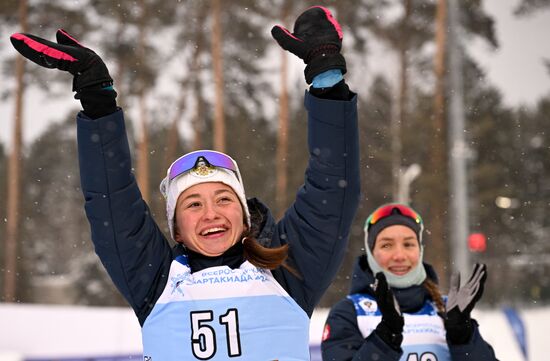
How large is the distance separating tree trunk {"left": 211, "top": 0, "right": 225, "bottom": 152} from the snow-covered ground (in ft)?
33.3

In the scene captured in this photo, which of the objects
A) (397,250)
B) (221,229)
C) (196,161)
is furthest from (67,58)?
(397,250)

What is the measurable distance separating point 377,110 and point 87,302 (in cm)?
1324

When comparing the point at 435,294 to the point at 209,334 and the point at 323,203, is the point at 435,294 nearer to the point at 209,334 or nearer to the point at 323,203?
the point at 323,203

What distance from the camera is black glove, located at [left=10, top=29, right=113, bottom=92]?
2236 millimetres

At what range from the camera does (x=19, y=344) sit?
28.2ft

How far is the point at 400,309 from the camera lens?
3.65 metres

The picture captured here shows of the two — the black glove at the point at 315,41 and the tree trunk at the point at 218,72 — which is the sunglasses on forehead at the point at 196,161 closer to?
the black glove at the point at 315,41

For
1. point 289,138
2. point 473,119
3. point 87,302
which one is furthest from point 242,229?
point 87,302

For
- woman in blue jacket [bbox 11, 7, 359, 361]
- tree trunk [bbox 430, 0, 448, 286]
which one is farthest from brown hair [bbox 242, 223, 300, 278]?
tree trunk [bbox 430, 0, 448, 286]

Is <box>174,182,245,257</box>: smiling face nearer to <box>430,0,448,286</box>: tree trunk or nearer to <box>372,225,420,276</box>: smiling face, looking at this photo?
<box>372,225,420,276</box>: smiling face

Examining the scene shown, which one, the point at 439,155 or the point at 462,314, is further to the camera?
the point at 439,155

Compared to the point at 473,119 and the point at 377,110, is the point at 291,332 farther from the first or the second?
the point at 473,119

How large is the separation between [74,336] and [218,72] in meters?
11.9

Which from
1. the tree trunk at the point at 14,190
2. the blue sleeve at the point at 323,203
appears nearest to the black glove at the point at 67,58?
the blue sleeve at the point at 323,203
